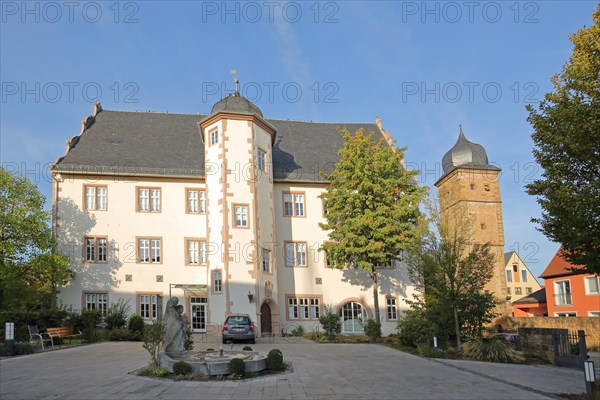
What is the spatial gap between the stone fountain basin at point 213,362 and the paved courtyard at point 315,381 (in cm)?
61

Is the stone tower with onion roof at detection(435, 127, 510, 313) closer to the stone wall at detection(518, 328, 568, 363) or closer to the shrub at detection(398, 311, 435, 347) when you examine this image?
the shrub at detection(398, 311, 435, 347)

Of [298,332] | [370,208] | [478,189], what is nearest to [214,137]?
[370,208]

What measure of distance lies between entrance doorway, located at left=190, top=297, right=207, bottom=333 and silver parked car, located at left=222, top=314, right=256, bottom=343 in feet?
23.1

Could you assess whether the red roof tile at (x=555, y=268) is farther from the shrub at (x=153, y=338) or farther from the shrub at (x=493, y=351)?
the shrub at (x=153, y=338)

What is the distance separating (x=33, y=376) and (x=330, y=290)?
21.8 m

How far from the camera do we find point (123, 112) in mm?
38281

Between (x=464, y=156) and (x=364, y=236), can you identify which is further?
(x=464, y=156)

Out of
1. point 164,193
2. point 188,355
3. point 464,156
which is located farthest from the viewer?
point 464,156

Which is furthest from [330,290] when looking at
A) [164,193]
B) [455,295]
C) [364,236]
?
[455,295]

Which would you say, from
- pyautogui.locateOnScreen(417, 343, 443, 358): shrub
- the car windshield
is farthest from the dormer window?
pyautogui.locateOnScreen(417, 343, 443, 358): shrub

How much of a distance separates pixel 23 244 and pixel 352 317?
1899cm

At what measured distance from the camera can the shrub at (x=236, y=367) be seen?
13078mm

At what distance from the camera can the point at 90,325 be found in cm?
2605

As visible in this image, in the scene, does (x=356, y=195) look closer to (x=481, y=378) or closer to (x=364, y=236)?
(x=364, y=236)
